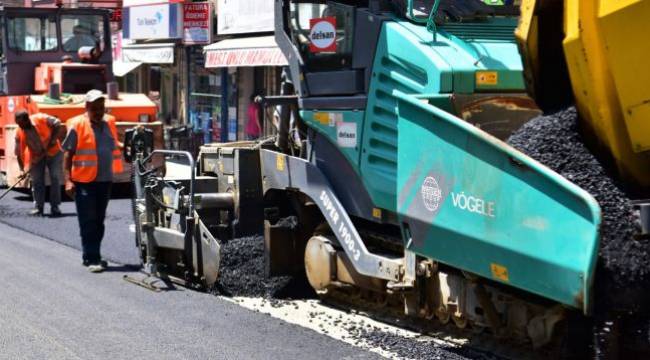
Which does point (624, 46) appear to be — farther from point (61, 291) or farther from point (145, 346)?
point (61, 291)

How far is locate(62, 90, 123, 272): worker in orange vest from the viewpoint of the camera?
10.4 meters

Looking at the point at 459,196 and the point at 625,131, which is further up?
the point at 625,131

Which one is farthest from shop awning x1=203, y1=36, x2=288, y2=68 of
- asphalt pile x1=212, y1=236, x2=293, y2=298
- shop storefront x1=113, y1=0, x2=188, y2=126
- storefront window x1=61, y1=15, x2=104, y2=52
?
asphalt pile x1=212, y1=236, x2=293, y2=298

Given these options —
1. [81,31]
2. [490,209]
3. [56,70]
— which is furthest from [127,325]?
[81,31]

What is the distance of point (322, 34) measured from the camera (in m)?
8.04

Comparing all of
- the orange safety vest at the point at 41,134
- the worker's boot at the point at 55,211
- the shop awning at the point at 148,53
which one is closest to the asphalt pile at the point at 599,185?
the worker's boot at the point at 55,211

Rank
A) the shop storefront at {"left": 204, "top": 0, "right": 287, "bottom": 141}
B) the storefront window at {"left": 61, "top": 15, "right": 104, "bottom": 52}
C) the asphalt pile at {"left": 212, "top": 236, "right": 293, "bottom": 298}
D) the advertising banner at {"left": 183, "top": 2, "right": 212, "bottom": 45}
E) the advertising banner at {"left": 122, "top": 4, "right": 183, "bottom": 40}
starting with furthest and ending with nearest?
the advertising banner at {"left": 122, "top": 4, "right": 183, "bottom": 40}
the advertising banner at {"left": 183, "top": 2, "right": 212, "bottom": 45}
the storefront window at {"left": 61, "top": 15, "right": 104, "bottom": 52}
the shop storefront at {"left": 204, "top": 0, "right": 287, "bottom": 141}
the asphalt pile at {"left": 212, "top": 236, "right": 293, "bottom": 298}

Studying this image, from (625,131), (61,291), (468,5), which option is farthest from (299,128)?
(625,131)

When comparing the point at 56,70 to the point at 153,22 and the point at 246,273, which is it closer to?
the point at 153,22

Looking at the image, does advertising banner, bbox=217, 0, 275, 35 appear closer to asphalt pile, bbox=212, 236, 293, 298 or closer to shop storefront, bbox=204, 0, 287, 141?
shop storefront, bbox=204, 0, 287, 141

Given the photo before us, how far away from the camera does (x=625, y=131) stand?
5.70m

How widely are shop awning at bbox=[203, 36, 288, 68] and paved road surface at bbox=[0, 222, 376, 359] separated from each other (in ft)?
29.0

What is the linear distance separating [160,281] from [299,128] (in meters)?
1.91

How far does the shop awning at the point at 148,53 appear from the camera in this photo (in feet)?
81.3
